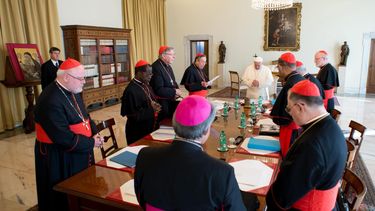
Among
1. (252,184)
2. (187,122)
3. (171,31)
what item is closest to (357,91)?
(171,31)

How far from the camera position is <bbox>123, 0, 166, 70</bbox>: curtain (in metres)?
9.78

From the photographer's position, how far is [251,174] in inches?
77.4

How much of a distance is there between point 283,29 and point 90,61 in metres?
6.92

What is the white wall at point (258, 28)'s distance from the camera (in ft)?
31.8

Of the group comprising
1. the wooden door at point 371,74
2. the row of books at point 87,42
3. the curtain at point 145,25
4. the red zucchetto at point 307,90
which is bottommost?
the wooden door at point 371,74

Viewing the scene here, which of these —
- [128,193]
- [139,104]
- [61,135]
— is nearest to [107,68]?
[139,104]

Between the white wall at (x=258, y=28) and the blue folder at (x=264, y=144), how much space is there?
886cm

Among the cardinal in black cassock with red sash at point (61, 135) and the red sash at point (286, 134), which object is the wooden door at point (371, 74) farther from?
the cardinal in black cassock with red sash at point (61, 135)

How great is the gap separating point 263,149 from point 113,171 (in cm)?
124

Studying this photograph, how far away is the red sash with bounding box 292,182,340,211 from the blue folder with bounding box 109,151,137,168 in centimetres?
120

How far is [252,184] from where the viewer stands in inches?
71.9

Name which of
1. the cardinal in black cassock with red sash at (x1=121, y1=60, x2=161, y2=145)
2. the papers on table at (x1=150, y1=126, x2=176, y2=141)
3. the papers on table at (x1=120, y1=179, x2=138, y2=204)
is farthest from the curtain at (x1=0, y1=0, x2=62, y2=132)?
the papers on table at (x1=120, y1=179, x2=138, y2=204)

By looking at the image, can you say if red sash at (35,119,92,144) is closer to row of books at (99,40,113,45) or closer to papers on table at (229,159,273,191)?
papers on table at (229,159,273,191)

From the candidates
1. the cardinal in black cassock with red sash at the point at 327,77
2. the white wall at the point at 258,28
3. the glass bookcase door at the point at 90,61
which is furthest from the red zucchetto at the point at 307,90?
Result: the white wall at the point at 258,28
